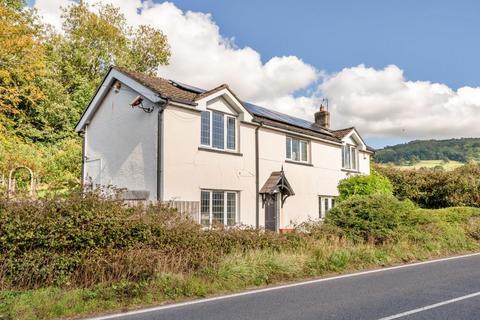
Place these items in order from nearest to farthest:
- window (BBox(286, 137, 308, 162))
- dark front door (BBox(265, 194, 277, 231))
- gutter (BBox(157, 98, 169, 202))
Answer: gutter (BBox(157, 98, 169, 202)), dark front door (BBox(265, 194, 277, 231)), window (BBox(286, 137, 308, 162))

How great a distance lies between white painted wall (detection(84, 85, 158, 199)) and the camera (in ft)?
53.2

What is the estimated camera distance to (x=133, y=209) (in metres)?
9.84

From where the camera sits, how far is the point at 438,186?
29.2m

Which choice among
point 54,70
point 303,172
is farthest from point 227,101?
Answer: point 54,70

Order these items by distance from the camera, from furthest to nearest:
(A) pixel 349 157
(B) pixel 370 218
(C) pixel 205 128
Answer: (A) pixel 349 157 → (C) pixel 205 128 → (B) pixel 370 218

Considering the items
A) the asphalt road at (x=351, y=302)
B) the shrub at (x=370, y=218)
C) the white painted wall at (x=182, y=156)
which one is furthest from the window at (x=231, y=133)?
the asphalt road at (x=351, y=302)

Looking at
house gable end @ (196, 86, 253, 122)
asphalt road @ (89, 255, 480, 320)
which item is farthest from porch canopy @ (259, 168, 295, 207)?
asphalt road @ (89, 255, 480, 320)

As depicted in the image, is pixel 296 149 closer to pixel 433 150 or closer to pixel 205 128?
pixel 205 128

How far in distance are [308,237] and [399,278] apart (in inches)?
121

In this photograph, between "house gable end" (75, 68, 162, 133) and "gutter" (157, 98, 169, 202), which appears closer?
"gutter" (157, 98, 169, 202)

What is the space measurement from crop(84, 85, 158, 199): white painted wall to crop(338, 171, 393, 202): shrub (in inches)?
476

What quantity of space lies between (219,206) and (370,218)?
21.4ft

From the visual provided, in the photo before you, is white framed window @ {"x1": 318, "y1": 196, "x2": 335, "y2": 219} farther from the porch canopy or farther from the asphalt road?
the asphalt road

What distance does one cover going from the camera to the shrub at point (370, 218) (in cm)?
1445
